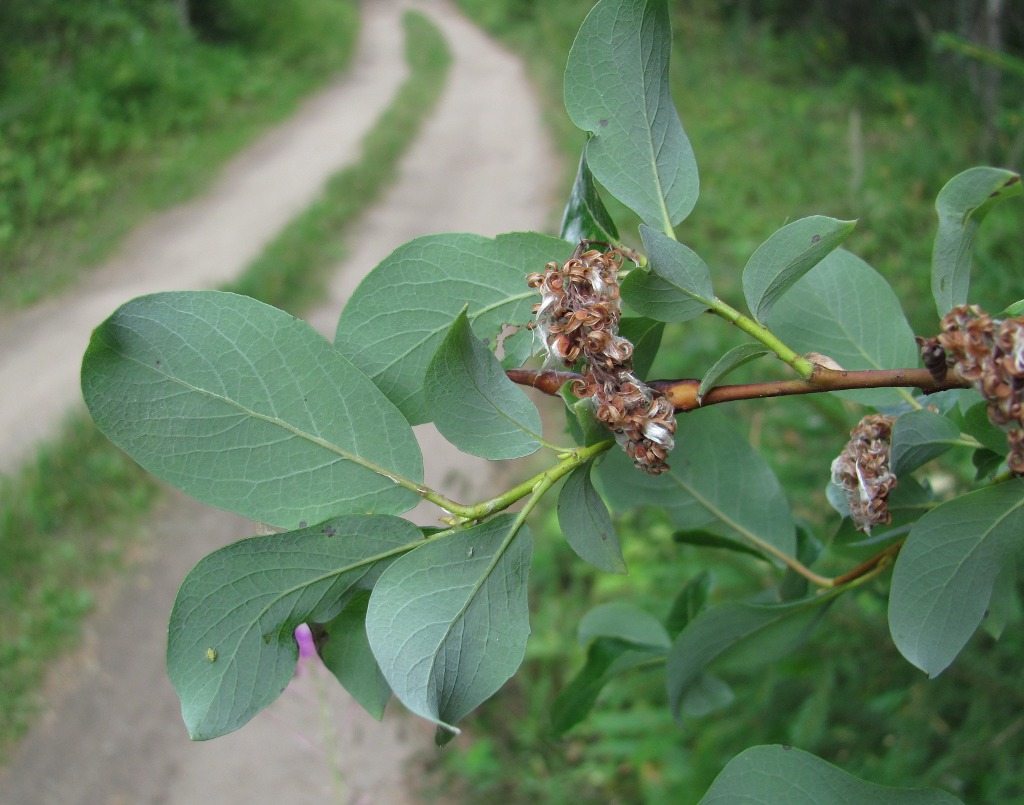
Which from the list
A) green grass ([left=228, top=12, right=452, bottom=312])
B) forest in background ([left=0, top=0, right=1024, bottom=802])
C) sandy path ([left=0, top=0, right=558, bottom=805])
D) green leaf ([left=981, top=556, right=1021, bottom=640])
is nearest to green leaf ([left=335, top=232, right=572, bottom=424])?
green leaf ([left=981, top=556, right=1021, bottom=640])

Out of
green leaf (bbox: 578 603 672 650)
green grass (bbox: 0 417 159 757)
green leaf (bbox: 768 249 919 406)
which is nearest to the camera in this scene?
green leaf (bbox: 768 249 919 406)

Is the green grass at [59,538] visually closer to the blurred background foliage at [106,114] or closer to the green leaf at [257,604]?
the blurred background foliage at [106,114]

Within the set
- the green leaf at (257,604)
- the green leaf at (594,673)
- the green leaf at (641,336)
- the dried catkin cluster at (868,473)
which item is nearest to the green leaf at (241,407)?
the green leaf at (257,604)

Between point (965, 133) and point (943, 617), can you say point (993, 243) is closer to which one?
point (965, 133)

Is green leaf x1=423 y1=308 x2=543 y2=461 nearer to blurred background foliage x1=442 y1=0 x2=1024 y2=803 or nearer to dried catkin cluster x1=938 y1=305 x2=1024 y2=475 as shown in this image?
dried catkin cluster x1=938 y1=305 x2=1024 y2=475

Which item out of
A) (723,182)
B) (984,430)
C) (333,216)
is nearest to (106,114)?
(333,216)

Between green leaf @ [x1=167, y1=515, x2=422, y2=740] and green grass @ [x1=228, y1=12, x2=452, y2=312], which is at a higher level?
green leaf @ [x1=167, y1=515, x2=422, y2=740]

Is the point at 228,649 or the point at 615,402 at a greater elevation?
the point at 615,402


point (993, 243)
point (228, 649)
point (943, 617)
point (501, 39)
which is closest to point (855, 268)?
point (943, 617)
